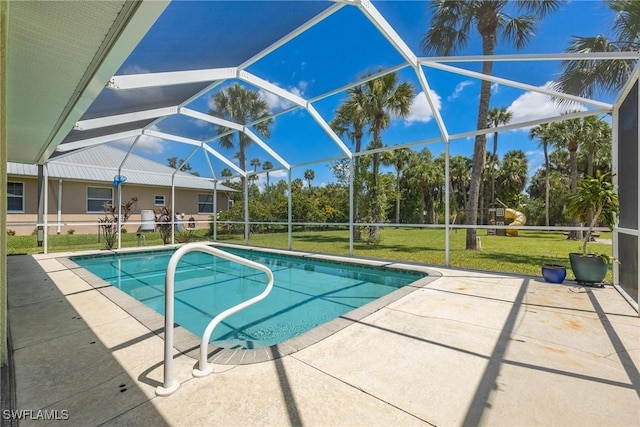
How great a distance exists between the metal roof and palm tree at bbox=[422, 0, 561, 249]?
1019 centimetres

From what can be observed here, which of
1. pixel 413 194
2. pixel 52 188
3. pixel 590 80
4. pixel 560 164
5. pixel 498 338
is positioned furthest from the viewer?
pixel 413 194

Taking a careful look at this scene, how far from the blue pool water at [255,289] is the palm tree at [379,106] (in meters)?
5.30

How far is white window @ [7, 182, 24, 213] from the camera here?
12.0 meters

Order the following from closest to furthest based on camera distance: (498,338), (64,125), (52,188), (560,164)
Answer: (498,338)
(64,125)
(52,188)
(560,164)

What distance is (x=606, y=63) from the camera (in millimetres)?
4773

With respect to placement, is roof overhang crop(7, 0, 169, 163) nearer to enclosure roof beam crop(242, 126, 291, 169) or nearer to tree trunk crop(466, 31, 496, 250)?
enclosure roof beam crop(242, 126, 291, 169)

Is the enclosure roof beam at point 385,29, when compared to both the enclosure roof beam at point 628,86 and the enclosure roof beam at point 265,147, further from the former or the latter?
the enclosure roof beam at point 265,147

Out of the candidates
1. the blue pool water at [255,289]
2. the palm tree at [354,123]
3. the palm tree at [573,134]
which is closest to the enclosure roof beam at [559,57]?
the blue pool water at [255,289]

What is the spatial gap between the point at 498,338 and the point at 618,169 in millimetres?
4391

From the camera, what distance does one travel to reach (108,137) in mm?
8406

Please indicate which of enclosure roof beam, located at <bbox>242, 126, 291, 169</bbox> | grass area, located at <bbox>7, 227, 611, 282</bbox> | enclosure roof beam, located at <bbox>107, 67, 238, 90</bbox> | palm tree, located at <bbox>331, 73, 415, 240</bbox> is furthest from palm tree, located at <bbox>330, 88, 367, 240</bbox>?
enclosure roof beam, located at <bbox>107, 67, 238, 90</bbox>

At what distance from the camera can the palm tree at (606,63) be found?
15.6 ft

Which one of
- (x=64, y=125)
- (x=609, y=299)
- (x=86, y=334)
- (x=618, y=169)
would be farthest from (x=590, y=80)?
(x=64, y=125)

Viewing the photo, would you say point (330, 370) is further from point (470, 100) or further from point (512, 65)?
point (470, 100)
